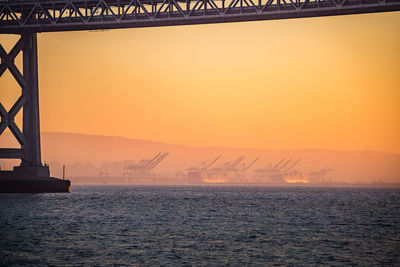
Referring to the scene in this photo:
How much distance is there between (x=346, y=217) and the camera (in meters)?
70.1

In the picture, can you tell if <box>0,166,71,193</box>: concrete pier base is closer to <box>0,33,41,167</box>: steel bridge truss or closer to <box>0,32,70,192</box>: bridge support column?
<box>0,32,70,192</box>: bridge support column

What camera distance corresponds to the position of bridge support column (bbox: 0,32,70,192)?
299 ft

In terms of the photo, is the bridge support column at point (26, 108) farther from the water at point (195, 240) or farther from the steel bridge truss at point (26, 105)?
the water at point (195, 240)

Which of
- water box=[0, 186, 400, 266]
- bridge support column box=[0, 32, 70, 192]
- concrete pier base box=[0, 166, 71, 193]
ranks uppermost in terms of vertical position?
bridge support column box=[0, 32, 70, 192]

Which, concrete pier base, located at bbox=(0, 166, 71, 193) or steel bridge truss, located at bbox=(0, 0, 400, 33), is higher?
steel bridge truss, located at bbox=(0, 0, 400, 33)

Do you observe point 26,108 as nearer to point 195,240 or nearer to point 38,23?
point 38,23

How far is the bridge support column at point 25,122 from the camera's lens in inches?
3593

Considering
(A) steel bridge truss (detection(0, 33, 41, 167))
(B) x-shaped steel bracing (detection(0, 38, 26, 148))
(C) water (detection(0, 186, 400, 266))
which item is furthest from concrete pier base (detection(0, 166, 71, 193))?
(C) water (detection(0, 186, 400, 266))

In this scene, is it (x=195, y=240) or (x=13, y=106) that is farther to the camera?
(x=13, y=106)

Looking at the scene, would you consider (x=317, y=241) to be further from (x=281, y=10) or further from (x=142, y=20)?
(x=142, y=20)

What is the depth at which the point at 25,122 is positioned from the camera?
9175cm

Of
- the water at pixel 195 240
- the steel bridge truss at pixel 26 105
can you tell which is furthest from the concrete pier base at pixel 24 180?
the water at pixel 195 240

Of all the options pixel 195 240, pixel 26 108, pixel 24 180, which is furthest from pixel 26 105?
pixel 195 240

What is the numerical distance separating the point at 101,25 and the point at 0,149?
71.8 feet
